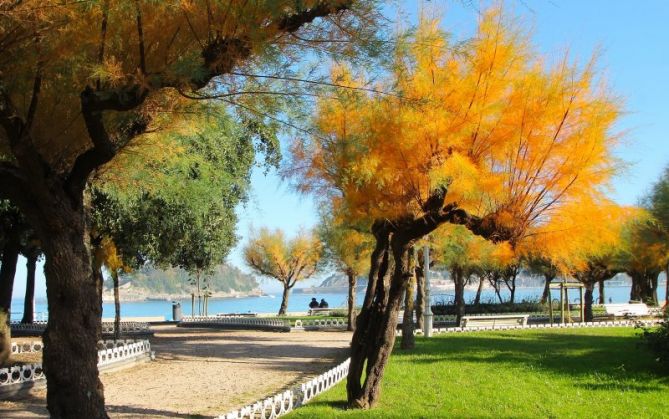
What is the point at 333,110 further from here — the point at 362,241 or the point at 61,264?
the point at 362,241

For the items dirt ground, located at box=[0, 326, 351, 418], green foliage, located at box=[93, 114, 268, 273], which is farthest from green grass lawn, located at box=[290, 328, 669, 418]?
green foliage, located at box=[93, 114, 268, 273]

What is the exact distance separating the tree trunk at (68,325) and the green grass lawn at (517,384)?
307 cm

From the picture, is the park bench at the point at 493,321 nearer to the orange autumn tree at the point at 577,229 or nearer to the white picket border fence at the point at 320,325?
the white picket border fence at the point at 320,325

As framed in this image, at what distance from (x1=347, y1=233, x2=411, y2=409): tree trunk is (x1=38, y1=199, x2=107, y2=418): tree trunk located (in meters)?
3.83

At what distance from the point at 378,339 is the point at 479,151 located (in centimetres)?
292

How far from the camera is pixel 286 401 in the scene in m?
8.87

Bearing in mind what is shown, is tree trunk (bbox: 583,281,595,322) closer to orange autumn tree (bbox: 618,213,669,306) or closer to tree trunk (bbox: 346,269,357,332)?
orange autumn tree (bbox: 618,213,669,306)

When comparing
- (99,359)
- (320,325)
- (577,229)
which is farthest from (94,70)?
(320,325)

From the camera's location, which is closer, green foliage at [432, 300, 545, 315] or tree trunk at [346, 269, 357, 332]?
tree trunk at [346, 269, 357, 332]

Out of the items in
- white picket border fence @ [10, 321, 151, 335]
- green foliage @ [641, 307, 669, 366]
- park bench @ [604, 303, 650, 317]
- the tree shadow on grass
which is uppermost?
green foliage @ [641, 307, 669, 366]

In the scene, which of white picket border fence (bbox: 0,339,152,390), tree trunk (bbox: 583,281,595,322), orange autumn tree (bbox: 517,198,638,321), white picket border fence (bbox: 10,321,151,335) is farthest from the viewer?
tree trunk (bbox: 583,281,595,322)

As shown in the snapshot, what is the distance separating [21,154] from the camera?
5.97 m

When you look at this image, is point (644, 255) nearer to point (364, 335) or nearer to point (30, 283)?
point (364, 335)

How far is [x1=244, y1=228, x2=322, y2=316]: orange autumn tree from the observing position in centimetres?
3950
